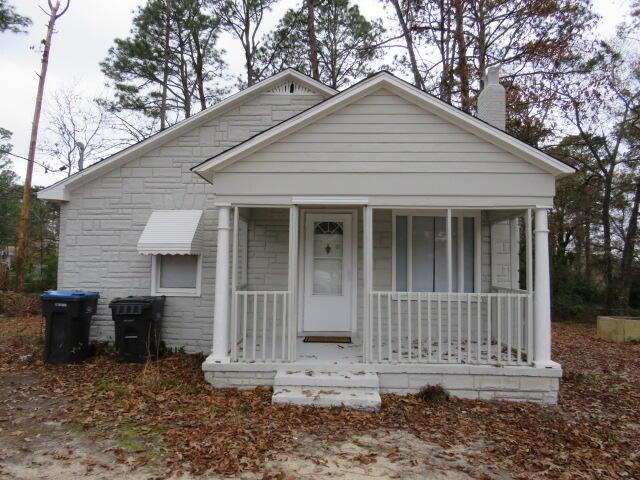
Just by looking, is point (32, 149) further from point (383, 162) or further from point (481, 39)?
point (481, 39)

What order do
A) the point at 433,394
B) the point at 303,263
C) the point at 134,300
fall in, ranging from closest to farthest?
1. the point at 433,394
2. the point at 134,300
3. the point at 303,263

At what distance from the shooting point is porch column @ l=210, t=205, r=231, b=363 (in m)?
5.45

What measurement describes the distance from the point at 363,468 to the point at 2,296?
43.3 ft

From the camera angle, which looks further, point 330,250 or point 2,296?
point 2,296

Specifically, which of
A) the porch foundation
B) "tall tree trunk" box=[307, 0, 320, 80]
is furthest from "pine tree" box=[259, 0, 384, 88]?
the porch foundation

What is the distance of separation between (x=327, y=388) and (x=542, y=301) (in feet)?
9.17

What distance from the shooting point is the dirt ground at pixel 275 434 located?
354cm

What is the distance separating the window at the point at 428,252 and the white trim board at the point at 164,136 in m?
2.79

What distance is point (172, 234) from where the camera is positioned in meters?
6.73

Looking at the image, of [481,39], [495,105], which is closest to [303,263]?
[495,105]

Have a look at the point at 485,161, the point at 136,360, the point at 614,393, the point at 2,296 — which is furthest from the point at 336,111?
the point at 2,296

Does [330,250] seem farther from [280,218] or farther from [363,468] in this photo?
[363,468]

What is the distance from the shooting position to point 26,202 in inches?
542

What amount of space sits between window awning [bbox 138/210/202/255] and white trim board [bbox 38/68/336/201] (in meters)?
1.07
